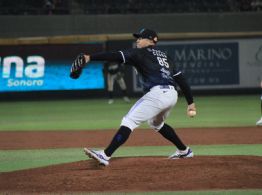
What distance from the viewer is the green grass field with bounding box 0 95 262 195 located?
9305 millimetres

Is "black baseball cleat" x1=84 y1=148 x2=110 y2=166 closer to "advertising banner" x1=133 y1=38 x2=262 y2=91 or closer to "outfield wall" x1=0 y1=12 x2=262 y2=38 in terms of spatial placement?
"advertising banner" x1=133 y1=38 x2=262 y2=91

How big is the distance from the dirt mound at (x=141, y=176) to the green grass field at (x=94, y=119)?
49 centimetres

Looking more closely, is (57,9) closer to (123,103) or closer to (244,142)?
(123,103)

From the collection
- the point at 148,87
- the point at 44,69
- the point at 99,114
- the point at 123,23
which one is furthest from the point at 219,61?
the point at 148,87

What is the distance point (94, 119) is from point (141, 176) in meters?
8.89

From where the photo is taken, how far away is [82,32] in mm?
23500

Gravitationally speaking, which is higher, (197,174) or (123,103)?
(197,174)

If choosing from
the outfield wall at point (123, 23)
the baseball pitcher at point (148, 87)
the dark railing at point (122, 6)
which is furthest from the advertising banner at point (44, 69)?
the baseball pitcher at point (148, 87)

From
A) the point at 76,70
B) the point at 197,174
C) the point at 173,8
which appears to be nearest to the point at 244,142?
the point at 197,174

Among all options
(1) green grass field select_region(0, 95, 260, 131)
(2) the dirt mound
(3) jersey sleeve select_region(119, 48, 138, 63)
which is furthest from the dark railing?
(2) the dirt mound

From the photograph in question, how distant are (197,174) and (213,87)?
16.3m

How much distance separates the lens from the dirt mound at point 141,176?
6293mm

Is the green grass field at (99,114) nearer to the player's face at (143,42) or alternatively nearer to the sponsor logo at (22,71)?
the sponsor logo at (22,71)

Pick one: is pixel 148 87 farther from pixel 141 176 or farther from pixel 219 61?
pixel 219 61
